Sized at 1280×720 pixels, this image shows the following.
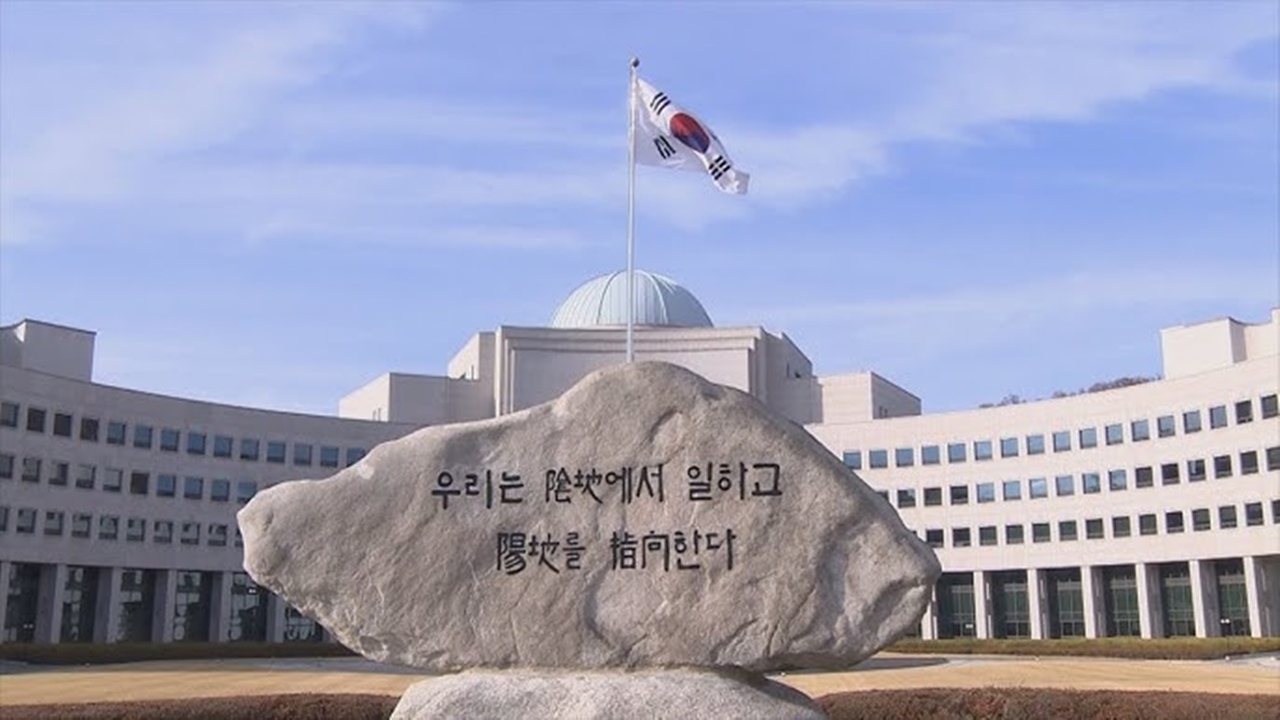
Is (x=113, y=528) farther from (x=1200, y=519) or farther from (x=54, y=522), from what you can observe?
(x=1200, y=519)

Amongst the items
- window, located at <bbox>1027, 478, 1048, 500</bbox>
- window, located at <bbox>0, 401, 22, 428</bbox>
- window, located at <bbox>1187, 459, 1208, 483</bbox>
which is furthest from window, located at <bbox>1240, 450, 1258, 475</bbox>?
window, located at <bbox>0, 401, 22, 428</bbox>

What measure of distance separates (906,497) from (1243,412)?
20.2 m

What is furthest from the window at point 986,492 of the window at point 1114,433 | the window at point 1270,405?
the window at point 1270,405

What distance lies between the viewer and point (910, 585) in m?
12.9

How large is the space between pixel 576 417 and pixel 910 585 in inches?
155

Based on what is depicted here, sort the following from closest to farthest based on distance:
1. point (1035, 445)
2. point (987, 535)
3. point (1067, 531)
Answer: point (1067, 531) < point (1035, 445) < point (987, 535)

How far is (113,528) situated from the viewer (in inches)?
2509

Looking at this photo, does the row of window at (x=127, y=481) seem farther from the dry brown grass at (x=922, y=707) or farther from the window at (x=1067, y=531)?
the window at (x=1067, y=531)

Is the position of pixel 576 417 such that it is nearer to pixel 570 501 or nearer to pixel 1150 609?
pixel 570 501

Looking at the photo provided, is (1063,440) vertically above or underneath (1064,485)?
above

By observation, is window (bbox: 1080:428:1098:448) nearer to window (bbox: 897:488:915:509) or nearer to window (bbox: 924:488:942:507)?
window (bbox: 924:488:942:507)

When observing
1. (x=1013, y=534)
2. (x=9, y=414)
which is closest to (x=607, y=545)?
(x=9, y=414)

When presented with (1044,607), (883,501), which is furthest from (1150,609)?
(883,501)

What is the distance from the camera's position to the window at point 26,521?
58.8 m
